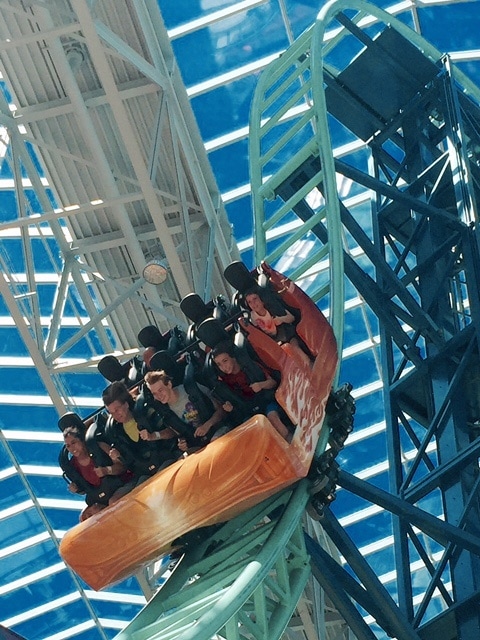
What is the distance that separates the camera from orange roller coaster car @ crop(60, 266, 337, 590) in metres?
10.3

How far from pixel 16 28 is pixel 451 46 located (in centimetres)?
736

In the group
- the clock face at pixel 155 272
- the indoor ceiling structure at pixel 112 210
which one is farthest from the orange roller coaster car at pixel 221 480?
the indoor ceiling structure at pixel 112 210

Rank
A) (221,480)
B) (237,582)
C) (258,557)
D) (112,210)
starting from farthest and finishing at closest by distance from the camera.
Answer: (112,210) → (221,480) → (258,557) → (237,582)

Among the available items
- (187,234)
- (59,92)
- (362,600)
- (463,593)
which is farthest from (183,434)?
(59,92)

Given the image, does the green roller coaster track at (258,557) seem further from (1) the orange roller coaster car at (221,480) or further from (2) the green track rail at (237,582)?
(1) the orange roller coaster car at (221,480)

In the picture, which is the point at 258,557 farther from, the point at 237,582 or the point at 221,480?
the point at 221,480

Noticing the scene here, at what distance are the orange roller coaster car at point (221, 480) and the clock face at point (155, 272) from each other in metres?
3.11

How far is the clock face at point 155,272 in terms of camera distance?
14.2m

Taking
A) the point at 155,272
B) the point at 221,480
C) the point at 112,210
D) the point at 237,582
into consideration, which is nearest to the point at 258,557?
the point at 237,582

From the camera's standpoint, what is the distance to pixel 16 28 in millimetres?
14531

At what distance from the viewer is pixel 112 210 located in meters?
14.7

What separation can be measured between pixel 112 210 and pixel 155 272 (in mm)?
924

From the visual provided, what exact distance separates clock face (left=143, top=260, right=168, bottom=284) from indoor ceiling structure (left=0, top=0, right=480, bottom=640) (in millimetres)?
34

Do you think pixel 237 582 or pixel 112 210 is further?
pixel 112 210
